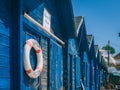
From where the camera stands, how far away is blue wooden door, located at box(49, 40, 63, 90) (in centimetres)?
997

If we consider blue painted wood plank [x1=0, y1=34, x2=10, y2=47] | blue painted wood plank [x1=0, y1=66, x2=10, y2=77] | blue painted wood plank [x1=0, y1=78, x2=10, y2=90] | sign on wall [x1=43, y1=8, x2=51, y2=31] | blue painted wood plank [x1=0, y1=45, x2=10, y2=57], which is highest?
sign on wall [x1=43, y1=8, x2=51, y2=31]

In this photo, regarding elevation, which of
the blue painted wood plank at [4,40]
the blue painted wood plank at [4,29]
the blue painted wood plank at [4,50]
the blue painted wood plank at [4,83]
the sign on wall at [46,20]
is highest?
the sign on wall at [46,20]

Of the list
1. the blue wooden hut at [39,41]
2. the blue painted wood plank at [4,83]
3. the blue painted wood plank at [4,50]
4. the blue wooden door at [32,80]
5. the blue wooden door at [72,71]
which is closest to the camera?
the blue painted wood plank at [4,83]

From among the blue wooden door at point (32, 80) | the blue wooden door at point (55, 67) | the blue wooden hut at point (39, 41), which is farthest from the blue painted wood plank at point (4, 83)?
the blue wooden door at point (55, 67)

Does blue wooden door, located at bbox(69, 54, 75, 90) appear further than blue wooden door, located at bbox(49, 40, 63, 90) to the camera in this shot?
Yes

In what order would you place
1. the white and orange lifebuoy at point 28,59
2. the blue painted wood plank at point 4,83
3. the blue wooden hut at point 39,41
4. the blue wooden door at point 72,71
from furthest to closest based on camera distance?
1. the blue wooden door at point 72,71
2. the white and orange lifebuoy at point 28,59
3. the blue wooden hut at point 39,41
4. the blue painted wood plank at point 4,83

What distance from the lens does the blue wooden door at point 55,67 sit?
9968 millimetres

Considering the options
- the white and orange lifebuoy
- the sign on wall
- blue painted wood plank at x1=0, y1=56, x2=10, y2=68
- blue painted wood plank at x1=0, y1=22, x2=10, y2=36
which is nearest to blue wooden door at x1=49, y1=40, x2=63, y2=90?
the sign on wall

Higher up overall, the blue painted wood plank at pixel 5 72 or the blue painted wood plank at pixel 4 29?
the blue painted wood plank at pixel 4 29

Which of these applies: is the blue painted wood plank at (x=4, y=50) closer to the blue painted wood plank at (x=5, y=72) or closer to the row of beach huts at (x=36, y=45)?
the row of beach huts at (x=36, y=45)

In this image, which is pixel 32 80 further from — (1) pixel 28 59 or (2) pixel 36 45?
(1) pixel 28 59

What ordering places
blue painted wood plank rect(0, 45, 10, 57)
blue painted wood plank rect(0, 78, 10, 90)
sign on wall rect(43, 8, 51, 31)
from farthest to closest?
1. sign on wall rect(43, 8, 51, 31)
2. blue painted wood plank rect(0, 45, 10, 57)
3. blue painted wood plank rect(0, 78, 10, 90)

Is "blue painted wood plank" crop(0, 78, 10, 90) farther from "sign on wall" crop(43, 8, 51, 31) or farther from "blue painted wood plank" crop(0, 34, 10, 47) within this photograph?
"sign on wall" crop(43, 8, 51, 31)

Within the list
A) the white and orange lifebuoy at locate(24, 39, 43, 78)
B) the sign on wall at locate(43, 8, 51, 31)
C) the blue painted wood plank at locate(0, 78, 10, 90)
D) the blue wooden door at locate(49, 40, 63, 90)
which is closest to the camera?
the blue painted wood plank at locate(0, 78, 10, 90)
